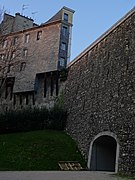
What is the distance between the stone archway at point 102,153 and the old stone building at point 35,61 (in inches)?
394

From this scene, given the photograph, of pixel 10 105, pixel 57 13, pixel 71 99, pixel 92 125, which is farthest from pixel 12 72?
pixel 92 125

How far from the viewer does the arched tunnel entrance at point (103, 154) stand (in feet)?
57.7

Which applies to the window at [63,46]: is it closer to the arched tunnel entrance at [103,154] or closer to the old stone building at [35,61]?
the old stone building at [35,61]

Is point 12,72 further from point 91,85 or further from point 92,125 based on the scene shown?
point 92,125

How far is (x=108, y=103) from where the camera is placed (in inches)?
693

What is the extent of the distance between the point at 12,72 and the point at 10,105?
149 inches

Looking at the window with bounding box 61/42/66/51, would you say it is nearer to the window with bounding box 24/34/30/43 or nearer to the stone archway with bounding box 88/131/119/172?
the window with bounding box 24/34/30/43

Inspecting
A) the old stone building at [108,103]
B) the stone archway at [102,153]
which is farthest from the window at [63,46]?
the stone archway at [102,153]

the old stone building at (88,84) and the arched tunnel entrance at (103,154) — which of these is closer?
the old stone building at (88,84)

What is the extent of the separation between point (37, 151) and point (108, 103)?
516 centimetres

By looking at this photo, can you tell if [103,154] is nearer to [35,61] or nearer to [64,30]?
[35,61]

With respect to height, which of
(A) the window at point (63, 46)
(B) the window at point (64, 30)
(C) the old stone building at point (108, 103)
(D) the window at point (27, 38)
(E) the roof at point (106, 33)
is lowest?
(C) the old stone building at point (108, 103)

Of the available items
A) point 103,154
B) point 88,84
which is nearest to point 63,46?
point 88,84

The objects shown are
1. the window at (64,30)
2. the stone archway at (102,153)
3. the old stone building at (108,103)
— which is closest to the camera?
the old stone building at (108,103)
